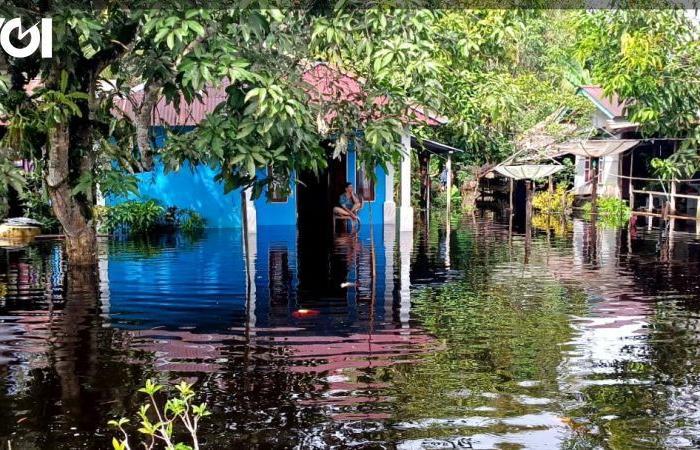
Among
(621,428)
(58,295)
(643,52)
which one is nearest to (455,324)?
(621,428)

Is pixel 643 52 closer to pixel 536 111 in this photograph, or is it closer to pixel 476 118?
pixel 476 118

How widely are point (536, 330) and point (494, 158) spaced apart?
68.9 feet

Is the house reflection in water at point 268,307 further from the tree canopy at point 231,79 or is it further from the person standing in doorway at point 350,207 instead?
the person standing in doorway at point 350,207

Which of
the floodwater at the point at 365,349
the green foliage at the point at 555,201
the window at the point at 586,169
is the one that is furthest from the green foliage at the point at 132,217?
the window at the point at 586,169

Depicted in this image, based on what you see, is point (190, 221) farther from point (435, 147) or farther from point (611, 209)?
point (611, 209)

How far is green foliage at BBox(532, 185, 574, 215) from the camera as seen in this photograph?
95.7ft

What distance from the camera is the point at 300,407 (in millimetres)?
6672

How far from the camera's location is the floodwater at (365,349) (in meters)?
6.23

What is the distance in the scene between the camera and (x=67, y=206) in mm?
12867

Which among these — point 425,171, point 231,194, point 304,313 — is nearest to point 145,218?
point 231,194

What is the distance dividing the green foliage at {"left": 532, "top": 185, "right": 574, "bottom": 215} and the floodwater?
13032 millimetres

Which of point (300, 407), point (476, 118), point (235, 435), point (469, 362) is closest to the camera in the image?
point (235, 435)

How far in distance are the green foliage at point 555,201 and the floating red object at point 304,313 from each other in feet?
63.6


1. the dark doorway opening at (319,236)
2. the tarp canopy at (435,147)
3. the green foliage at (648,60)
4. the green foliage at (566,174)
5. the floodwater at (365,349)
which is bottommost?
the floodwater at (365,349)
